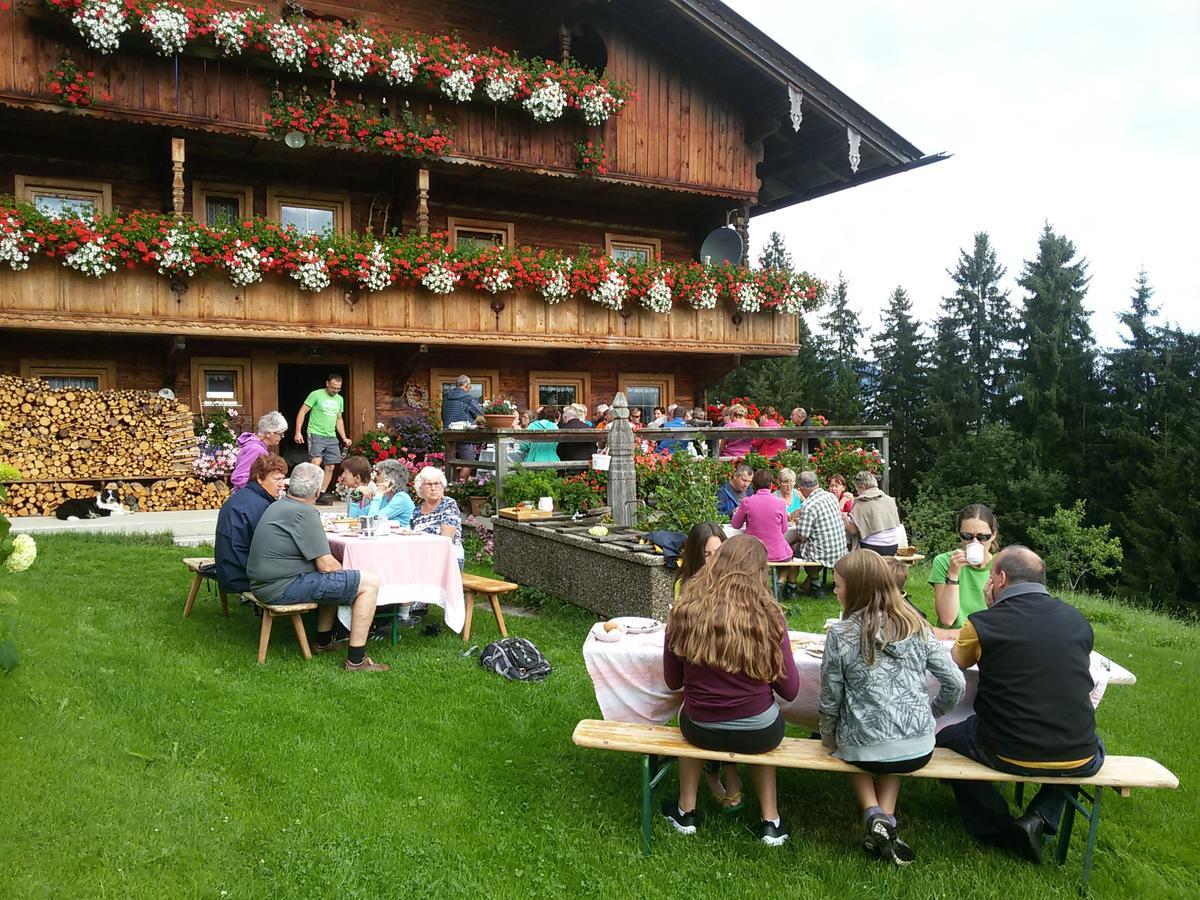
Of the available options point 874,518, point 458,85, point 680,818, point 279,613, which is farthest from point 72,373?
point 680,818

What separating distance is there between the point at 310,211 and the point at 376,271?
294 cm

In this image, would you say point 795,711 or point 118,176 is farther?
point 118,176

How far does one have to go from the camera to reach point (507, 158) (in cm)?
1476

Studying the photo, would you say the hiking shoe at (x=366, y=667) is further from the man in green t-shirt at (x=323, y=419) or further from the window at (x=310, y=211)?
the window at (x=310, y=211)

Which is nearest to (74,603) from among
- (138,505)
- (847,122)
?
(138,505)

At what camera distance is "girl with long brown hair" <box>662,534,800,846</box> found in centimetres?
388

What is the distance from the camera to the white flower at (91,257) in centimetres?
1133

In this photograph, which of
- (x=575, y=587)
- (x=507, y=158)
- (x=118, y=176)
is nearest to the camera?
(x=575, y=587)

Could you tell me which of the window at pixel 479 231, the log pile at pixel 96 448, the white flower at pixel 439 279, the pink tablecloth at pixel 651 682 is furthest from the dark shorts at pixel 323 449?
the pink tablecloth at pixel 651 682

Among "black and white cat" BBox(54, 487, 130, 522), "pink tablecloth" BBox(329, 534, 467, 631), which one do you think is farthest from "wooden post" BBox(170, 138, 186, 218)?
"pink tablecloth" BBox(329, 534, 467, 631)

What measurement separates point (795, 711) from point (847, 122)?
14395 millimetres

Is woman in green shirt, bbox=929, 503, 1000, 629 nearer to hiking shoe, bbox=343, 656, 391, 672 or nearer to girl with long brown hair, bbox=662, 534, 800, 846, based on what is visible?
girl with long brown hair, bbox=662, 534, 800, 846

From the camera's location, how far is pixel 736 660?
3.86m

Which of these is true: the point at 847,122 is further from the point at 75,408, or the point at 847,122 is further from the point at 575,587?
the point at 75,408
